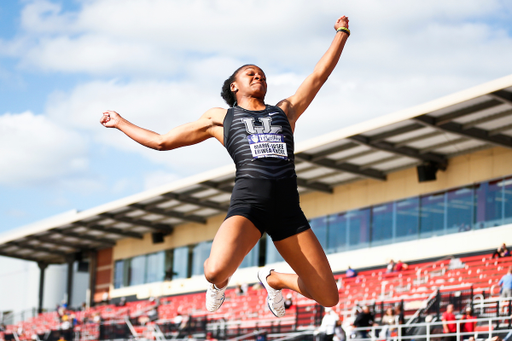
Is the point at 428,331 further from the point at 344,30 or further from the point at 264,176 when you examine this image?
the point at 264,176

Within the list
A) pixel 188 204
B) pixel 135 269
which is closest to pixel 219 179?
pixel 188 204

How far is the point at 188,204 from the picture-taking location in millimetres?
31578

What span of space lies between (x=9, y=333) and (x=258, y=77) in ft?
103

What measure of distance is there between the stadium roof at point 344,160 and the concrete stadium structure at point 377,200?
0.04 meters

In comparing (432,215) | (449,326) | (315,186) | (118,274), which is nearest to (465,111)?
(432,215)

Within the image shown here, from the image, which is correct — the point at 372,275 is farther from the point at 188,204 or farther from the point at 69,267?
the point at 69,267

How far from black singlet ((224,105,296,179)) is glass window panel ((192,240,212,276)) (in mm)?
29185

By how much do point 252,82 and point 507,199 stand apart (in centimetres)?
1881

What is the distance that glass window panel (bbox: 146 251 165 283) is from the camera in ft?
120

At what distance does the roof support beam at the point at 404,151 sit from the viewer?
22.6 metres

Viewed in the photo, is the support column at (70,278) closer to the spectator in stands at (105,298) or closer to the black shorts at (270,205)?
the spectator in stands at (105,298)

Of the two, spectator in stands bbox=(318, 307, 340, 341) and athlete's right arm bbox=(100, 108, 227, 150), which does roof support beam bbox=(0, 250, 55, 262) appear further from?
athlete's right arm bbox=(100, 108, 227, 150)

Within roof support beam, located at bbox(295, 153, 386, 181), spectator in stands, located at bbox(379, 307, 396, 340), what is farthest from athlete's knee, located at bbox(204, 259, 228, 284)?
roof support beam, located at bbox(295, 153, 386, 181)

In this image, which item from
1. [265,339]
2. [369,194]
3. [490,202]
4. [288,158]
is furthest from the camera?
[369,194]
